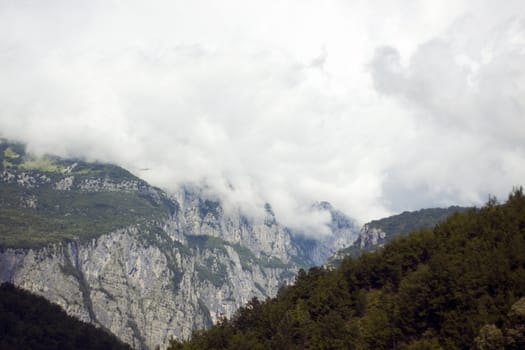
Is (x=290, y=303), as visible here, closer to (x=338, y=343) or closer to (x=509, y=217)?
(x=338, y=343)

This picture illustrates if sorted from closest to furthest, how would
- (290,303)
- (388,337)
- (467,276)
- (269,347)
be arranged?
(467,276) < (388,337) < (269,347) < (290,303)

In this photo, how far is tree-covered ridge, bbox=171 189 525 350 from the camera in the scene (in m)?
118

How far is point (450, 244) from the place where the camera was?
166m

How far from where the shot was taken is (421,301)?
137000 millimetres

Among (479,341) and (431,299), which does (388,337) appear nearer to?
(431,299)

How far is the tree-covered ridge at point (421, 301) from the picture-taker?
386ft

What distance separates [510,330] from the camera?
10262 cm

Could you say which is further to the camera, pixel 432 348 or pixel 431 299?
pixel 431 299

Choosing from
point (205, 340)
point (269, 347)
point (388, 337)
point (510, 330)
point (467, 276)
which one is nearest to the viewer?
point (510, 330)

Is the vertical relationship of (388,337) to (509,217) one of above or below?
below

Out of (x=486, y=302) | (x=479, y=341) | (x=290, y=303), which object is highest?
(x=290, y=303)

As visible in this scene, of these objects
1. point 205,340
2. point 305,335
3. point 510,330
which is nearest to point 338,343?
point 305,335

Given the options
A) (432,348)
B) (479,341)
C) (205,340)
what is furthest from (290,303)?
(479,341)

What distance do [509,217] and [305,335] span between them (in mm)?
71707
